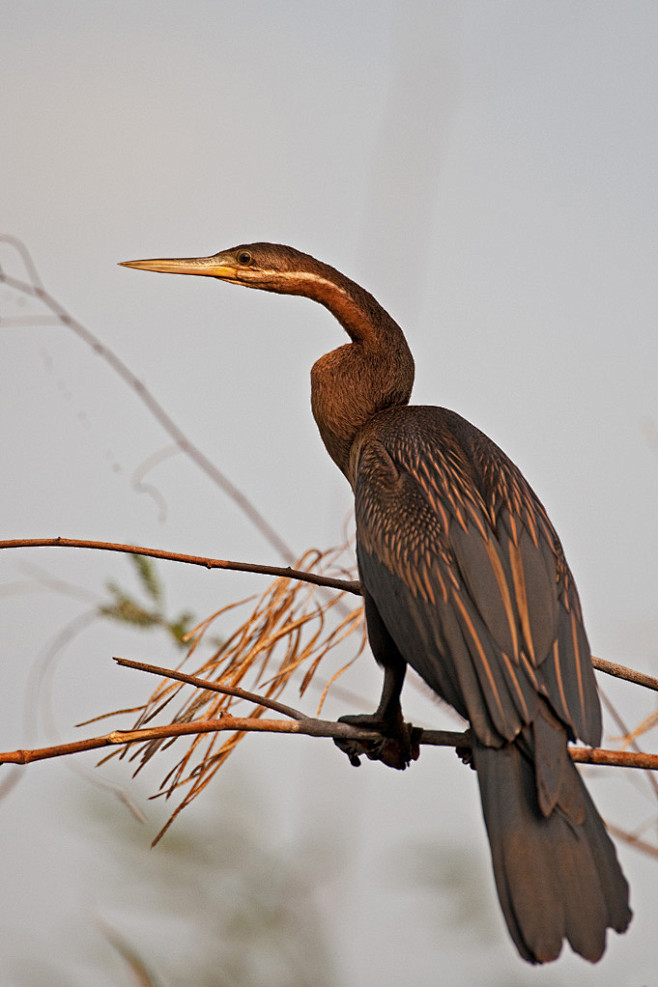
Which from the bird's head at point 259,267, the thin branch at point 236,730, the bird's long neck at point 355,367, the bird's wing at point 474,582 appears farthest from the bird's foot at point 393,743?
the bird's head at point 259,267

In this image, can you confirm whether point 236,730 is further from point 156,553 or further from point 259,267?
point 259,267

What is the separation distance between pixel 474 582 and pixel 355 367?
0.83 m

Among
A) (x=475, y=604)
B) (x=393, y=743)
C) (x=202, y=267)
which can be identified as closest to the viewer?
(x=475, y=604)

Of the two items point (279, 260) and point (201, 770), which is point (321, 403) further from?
point (201, 770)

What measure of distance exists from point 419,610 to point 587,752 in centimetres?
40

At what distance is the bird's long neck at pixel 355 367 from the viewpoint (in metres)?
2.47

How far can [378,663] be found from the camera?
205cm

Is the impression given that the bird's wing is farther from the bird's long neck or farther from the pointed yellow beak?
the pointed yellow beak

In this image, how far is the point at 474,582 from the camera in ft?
5.97

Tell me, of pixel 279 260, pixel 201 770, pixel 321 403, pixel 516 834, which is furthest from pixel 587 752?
pixel 279 260

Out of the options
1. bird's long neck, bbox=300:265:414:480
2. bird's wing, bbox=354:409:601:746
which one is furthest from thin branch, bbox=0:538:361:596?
bird's long neck, bbox=300:265:414:480

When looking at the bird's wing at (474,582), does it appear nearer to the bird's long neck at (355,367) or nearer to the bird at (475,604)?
the bird at (475,604)

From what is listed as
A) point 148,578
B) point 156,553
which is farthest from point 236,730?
point 148,578

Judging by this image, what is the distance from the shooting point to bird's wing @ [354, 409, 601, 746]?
5.47 ft
